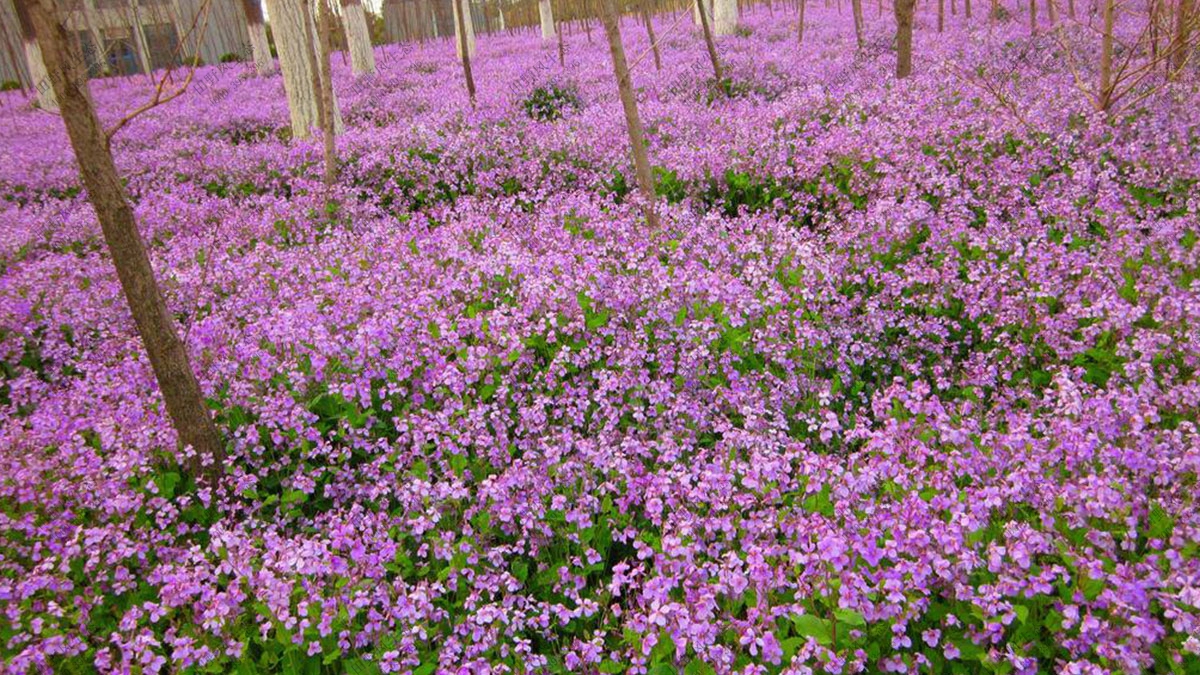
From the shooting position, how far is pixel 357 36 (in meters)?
23.3

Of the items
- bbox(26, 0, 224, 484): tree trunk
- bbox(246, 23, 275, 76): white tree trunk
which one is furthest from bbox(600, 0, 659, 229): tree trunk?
bbox(246, 23, 275, 76): white tree trunk

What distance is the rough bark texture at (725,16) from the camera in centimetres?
2430

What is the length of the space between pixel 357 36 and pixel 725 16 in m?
12.3

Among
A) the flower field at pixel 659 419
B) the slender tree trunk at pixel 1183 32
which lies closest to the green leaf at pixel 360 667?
the flower field at pixel 659 419

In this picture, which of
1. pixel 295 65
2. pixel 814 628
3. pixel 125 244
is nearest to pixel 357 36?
pixel 295 65

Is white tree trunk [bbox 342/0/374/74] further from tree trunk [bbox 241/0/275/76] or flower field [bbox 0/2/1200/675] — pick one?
flower field [bbox 0/2/1200/675]

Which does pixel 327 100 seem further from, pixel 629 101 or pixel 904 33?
pixel 904 33

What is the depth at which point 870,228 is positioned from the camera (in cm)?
686

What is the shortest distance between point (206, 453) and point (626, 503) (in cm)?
260

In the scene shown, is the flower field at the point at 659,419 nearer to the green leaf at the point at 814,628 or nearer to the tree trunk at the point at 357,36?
the green leaf at the point at 814,628

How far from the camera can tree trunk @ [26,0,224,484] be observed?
11.2 ft

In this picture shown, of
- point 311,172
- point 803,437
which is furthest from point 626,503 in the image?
point 311,172

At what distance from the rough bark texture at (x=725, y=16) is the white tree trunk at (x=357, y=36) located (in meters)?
11.8

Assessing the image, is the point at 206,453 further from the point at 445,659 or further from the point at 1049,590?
the point at 1049,590
